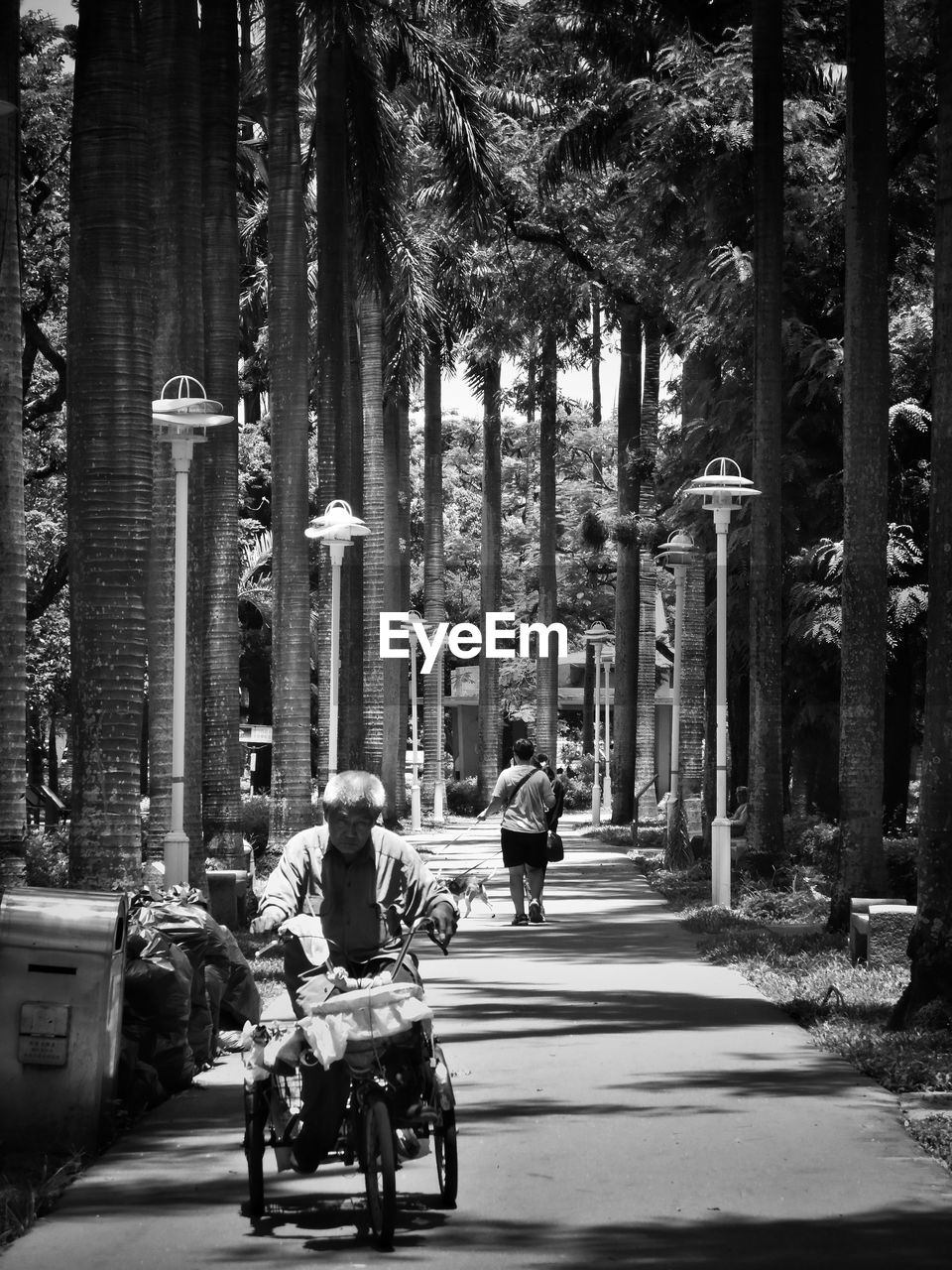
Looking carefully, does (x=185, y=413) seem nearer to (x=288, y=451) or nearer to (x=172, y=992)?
(x=172, y=992)

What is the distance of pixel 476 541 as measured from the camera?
6931 centimetres

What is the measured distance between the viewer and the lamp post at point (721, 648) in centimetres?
2025

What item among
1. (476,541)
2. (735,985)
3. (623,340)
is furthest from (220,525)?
(476,541)

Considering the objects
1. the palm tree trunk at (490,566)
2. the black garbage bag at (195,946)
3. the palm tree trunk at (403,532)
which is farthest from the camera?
the palm tree trunk at (490,566)

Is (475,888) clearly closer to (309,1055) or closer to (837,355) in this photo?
(309,1055)

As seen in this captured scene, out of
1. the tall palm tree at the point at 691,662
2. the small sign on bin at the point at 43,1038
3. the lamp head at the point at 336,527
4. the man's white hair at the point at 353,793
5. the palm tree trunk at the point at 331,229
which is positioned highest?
the palm tree trunk at the point at 331,229

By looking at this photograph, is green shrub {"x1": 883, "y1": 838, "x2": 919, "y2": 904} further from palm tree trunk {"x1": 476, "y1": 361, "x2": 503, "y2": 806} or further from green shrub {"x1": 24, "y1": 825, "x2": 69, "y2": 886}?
palm tree trunk {"x1": 476, "y1": 361, "x2": 503, "y2": 806}

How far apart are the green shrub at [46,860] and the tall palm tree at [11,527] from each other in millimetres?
2538

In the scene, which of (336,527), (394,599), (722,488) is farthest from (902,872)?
(394,599)

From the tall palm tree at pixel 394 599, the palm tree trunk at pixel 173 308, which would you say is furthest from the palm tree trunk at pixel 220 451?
the tall palm tree at pixel 394 599

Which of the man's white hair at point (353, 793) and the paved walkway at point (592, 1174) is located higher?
the man's white hair at point (353, 793)

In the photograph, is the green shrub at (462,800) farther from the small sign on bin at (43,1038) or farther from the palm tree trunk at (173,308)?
the small sign on bin at (43,1038)

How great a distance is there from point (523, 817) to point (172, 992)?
992 cm

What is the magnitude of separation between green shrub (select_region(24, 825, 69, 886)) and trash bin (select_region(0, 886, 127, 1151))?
9002mm
